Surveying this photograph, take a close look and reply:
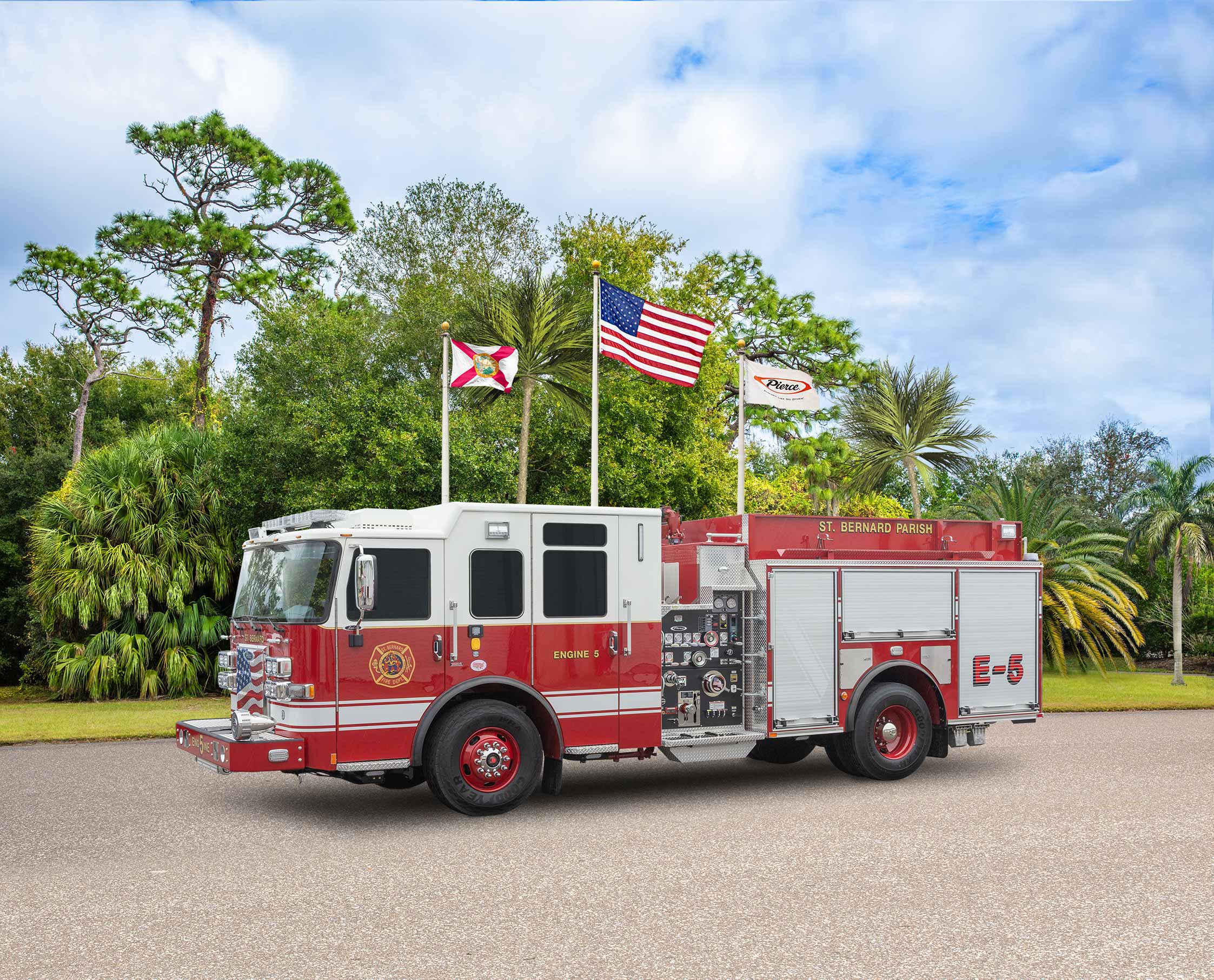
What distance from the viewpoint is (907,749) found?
1166 centimetres

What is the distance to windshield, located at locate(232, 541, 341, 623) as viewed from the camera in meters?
9.09

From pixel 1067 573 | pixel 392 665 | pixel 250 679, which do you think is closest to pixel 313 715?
pixel 392 665

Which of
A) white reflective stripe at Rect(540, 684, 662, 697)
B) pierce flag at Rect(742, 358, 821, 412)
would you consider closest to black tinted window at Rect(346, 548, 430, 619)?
white reflective stripe at Rect(540, 684, 662, 697)

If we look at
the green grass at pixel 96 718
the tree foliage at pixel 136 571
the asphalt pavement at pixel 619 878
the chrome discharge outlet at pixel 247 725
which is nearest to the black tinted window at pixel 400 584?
the chrome discharge outlet at pixel 247 725

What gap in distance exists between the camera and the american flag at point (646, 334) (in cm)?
1536

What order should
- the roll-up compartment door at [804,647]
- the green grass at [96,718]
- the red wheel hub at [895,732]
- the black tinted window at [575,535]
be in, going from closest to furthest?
the black tinted window at [575,535]
the roll-up compartment door at [804,647]
the red wheel hub at [895,732]
the green grass at [96,718]

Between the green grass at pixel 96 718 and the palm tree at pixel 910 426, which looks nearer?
the green grass at pixel 96 718

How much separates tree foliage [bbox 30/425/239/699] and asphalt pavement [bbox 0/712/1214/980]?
27.9ft

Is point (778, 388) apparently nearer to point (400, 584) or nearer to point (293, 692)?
point (400, 584)

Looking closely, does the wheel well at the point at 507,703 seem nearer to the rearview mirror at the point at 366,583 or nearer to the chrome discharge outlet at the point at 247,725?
the rearview mirror at the point at 366,583

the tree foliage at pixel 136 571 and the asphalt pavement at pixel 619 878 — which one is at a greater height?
the tree foliage at pixel 136 571

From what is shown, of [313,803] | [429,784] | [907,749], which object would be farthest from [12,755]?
[907,749]

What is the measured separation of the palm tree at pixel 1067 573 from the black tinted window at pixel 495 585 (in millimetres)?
16512

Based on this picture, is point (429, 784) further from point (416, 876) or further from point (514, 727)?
point (416, 876)
